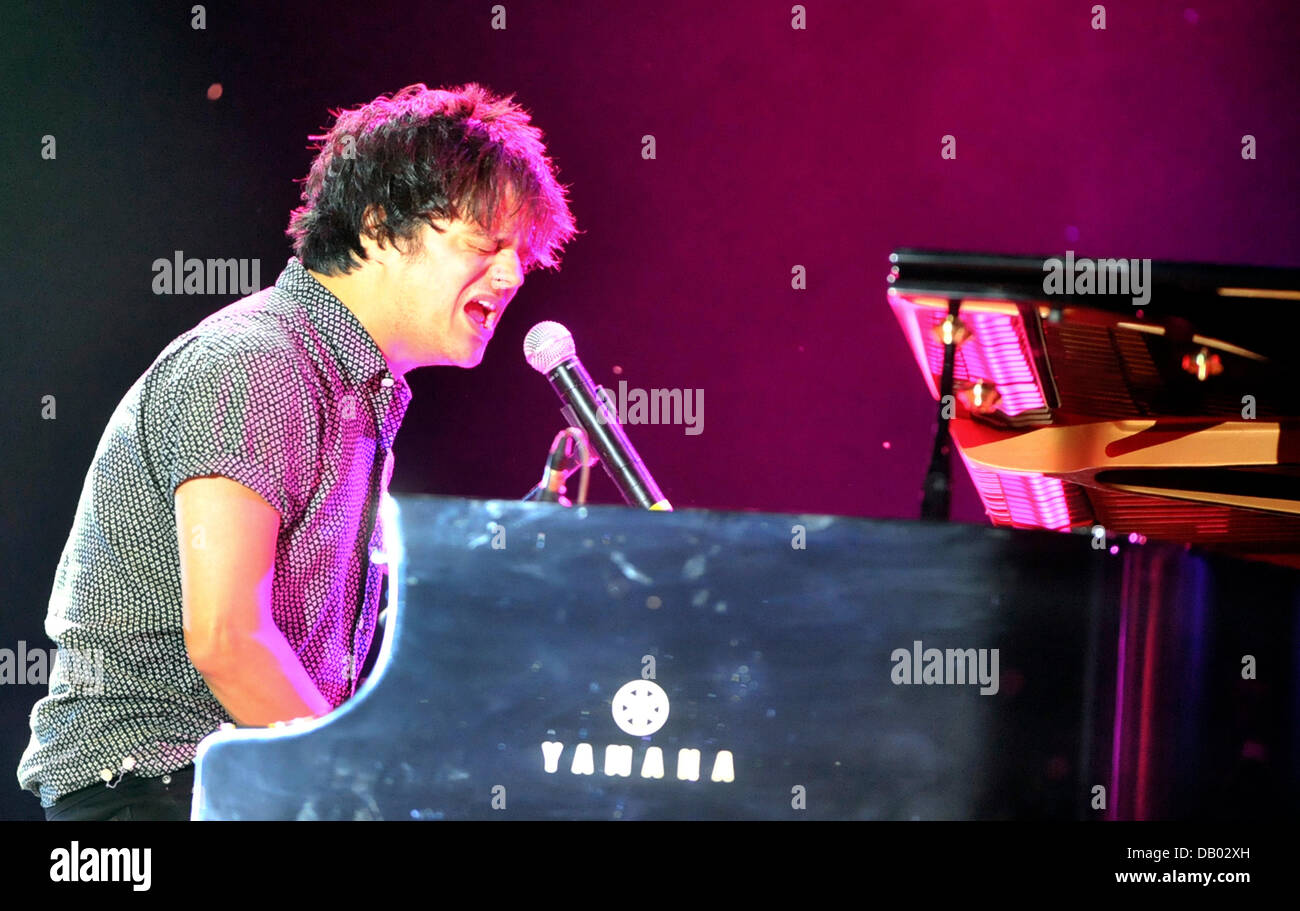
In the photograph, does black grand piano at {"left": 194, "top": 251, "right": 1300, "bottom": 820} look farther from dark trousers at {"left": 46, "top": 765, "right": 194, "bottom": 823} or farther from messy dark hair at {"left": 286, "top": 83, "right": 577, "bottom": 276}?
messy dark hair at {"left": 286, "top": 83, "right": 577, "bottom": 276}

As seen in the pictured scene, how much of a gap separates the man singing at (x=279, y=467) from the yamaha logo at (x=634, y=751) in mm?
446

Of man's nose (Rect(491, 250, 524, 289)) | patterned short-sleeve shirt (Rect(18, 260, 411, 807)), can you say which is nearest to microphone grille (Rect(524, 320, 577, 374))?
man's nose (Rect(491, 250, 524, 289))

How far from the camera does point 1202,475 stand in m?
2.19

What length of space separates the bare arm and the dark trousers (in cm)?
24

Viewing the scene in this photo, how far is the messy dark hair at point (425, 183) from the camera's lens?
203 centimetres

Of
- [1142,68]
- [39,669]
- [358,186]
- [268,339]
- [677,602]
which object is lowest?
[39,669]

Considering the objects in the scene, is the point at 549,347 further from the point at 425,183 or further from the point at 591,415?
the point at 425,183

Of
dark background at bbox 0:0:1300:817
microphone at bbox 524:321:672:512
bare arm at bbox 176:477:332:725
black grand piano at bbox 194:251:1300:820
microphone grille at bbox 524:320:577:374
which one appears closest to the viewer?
black grand piano at bbox 194:251:1300:820

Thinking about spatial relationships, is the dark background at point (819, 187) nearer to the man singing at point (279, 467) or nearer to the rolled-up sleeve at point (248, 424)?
the man singing at point (279, 467)

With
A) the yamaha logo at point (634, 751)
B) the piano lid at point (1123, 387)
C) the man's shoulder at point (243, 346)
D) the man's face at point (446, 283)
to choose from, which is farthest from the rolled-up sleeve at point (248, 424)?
the piano lid at point (1123, 387)

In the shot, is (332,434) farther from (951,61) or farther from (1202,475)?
(951,61)

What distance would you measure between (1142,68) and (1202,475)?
212 centimetres

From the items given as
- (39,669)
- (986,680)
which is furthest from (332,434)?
(39,669)

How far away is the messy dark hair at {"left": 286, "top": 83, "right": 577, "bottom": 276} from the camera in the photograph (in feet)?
6.65
